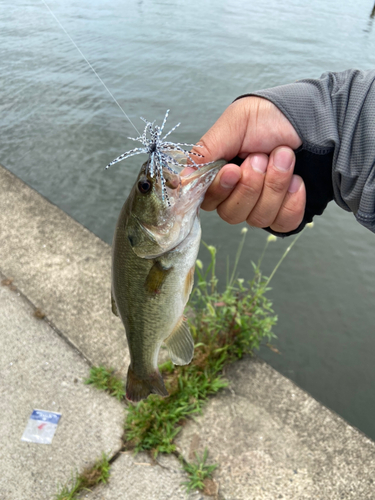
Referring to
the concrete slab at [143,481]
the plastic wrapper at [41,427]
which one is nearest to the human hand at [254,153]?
the concrete slab at [143,481]

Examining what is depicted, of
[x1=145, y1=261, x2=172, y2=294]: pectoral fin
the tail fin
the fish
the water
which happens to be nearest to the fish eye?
the fish

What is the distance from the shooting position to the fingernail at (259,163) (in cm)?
182

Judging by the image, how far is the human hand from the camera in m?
1.80

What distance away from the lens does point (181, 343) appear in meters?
1.89

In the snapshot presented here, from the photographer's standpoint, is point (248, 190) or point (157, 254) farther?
point (248, 190)

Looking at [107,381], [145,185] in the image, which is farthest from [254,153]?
[107,381]

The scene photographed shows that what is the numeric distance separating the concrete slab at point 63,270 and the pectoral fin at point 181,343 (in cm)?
152

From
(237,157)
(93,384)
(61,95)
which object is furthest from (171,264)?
(61,95)

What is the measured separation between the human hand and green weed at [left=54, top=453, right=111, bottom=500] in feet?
6.80

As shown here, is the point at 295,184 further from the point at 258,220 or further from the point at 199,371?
the point at 199,371

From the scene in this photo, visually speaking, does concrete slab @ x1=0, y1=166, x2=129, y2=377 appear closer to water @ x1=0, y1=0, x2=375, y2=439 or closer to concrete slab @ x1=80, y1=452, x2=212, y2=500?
concrete slab @ x1=80, y1=452, x2=212, y2=500

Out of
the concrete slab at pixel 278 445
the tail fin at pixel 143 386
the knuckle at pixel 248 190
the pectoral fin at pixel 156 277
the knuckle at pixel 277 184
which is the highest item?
the knuckle at pixel 277 184

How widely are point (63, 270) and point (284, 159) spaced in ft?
10.2

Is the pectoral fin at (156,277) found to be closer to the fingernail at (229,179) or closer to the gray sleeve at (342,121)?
the fingernail at (229,179)
